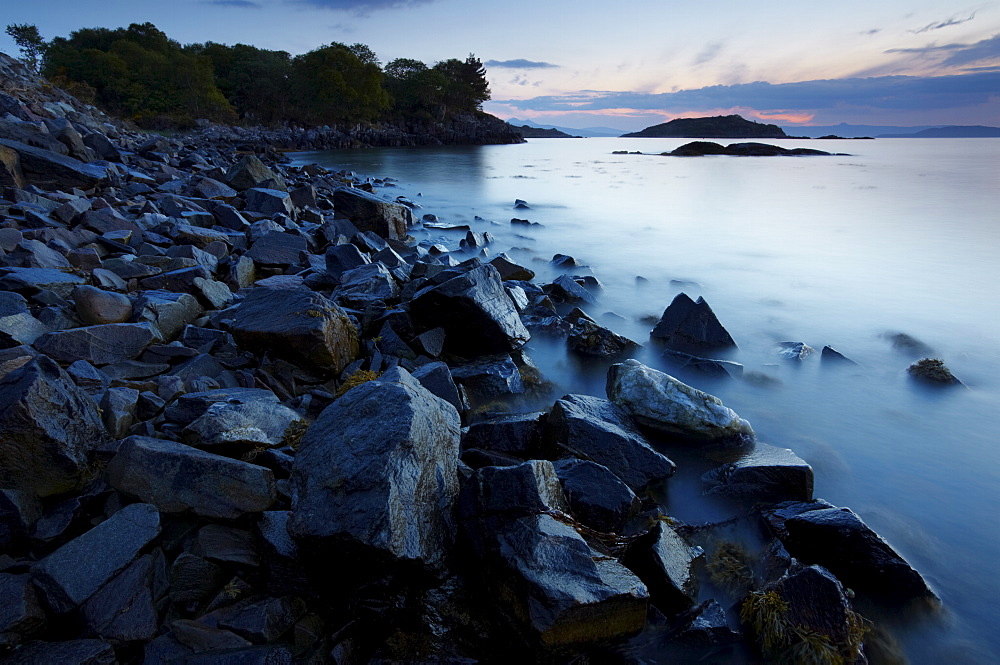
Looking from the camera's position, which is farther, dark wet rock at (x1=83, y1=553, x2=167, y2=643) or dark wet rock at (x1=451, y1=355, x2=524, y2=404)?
dark wet rock at (x1=451, y1=355, x2=524, y2=404)

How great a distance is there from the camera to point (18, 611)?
2283 millimetres

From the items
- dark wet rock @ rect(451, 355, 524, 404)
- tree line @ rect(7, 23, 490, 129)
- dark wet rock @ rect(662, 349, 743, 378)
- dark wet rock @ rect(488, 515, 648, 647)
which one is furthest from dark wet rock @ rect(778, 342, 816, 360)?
tree line @ rect(7, 23, 490, 129)

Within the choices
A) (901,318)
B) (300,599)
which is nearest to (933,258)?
(901,318)

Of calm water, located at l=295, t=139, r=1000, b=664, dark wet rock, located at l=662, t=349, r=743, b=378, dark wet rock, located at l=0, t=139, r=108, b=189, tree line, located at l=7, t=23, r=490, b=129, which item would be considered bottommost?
calm water, located at l=295, t=139, r=1000, b=664

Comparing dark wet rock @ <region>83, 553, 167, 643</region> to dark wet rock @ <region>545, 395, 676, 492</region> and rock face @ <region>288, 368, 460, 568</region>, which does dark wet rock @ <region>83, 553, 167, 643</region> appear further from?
dark wet rock @ <region>545, 395, 676, 492</region>

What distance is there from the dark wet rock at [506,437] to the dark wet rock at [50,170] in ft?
33.5

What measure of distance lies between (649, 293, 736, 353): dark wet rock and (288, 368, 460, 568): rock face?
466 centimetres

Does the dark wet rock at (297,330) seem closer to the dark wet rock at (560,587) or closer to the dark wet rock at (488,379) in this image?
the dark wet rock at (488,379)

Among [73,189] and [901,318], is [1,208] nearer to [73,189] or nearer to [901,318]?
[73,189]

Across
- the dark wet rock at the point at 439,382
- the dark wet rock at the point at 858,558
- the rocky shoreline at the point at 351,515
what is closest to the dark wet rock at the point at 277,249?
the rocky shoreline at the point at 351,515

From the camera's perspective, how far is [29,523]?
272 centimetres

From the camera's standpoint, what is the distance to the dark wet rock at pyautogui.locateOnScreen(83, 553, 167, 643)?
239 cm

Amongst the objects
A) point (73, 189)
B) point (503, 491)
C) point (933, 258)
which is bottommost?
point (933, 258)

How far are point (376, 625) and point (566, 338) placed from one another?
489cm
